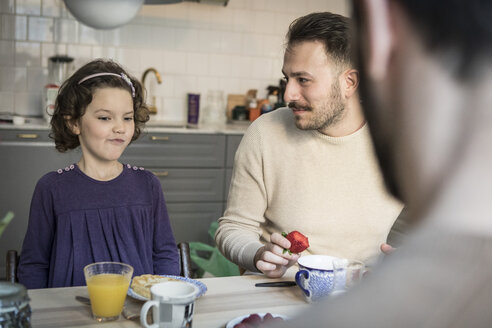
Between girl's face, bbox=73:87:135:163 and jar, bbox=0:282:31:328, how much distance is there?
1.06 metres

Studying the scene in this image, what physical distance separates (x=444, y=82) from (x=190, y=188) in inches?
145

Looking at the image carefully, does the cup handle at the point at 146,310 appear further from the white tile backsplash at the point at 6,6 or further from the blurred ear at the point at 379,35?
the white tile backsplash at the point at 6,6

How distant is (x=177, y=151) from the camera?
3.87 metres

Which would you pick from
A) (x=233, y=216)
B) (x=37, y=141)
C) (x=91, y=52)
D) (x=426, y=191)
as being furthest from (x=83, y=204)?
(x=91, y=52)

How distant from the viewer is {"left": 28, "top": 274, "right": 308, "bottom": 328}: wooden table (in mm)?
1188

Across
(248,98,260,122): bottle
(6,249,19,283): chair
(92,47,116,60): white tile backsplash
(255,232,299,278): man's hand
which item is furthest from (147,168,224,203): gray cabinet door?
(255,232,299,278): man's hand

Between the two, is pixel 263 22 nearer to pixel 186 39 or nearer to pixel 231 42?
pixel 231 42

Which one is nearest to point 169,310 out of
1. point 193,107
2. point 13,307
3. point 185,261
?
point 13,307

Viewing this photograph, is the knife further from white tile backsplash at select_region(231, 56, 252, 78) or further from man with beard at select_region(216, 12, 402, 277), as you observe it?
white tile backsplash at select_region(231, 56, 252, 78)

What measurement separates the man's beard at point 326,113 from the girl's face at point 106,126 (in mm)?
561

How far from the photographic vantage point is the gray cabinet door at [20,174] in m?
3.56

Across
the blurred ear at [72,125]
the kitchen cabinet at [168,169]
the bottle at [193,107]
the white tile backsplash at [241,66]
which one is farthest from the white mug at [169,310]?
the white tile backsplash at [241,66]

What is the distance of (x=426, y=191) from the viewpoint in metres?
0.34

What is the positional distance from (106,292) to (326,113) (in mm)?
1012
